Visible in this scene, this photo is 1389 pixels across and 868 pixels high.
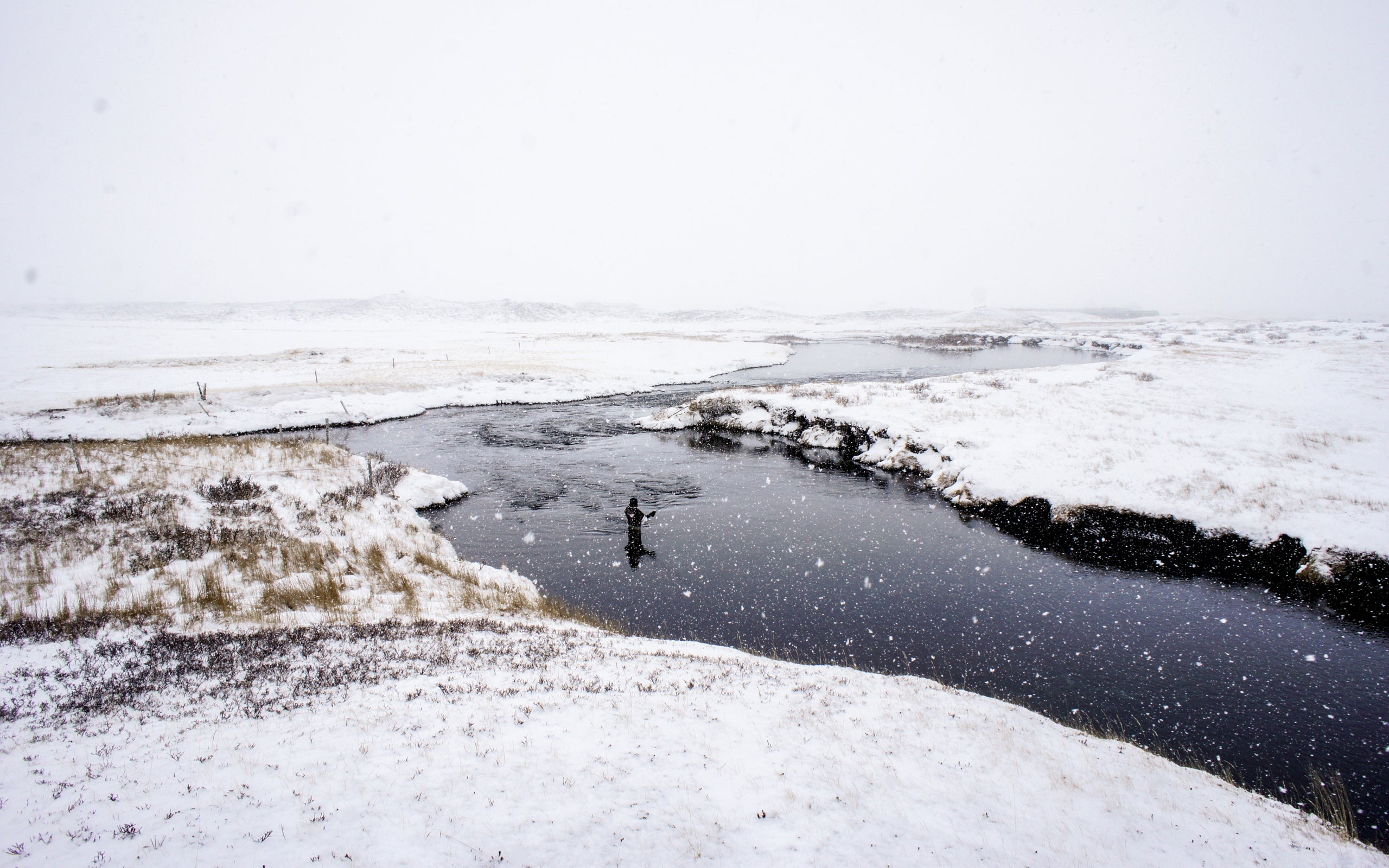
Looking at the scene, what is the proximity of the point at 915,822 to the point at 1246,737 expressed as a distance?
751 cm

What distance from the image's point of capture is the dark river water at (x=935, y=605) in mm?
9320

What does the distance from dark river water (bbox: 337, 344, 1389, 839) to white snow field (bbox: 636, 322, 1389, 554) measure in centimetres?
286

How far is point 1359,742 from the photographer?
869 centimetres

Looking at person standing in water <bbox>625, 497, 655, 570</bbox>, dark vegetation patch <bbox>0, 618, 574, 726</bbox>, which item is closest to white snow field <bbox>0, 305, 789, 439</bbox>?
person standing in water <bbox>625, 497, 655, 570</bbox>

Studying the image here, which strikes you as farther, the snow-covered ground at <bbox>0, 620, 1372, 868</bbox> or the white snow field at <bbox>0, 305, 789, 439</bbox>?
the white snow field at <bbox>0, 305, 789, 439</bbox>

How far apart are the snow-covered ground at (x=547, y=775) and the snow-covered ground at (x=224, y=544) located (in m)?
2.45

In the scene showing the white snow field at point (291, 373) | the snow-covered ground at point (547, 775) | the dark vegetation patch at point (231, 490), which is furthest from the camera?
the white snow field at point (291, 373)

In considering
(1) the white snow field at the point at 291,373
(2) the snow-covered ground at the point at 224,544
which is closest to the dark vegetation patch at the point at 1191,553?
(2) the snow-covered ground at the point at 224,544

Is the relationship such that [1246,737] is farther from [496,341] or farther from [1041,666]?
[496,341]

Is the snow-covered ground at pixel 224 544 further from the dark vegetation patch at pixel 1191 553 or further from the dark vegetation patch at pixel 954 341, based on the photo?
the dark vegetation patch at pixel 954 341

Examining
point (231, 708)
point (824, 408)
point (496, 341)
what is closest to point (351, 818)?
point (231, 708)

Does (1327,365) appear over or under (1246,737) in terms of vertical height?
over

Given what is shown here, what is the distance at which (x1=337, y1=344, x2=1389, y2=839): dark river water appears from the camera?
Result: 932cm

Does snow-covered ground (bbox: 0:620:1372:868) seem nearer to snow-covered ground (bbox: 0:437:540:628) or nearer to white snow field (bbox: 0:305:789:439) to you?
snow-covered ground (bbox: 0:437:540:628)
